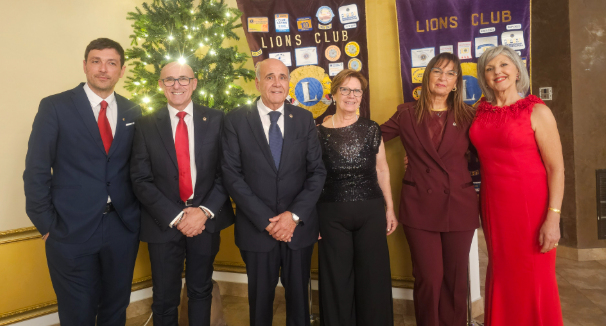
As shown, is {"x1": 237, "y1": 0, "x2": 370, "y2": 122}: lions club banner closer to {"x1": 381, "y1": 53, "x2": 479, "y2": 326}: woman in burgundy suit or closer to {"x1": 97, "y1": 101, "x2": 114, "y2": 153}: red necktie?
{"x1": 381, "y1": 53, "x2": 479, "y2": 326}: woman in burgundy suit

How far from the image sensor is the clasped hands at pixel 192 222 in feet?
6.42

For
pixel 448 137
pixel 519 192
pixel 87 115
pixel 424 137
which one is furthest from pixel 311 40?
pixel 519 192

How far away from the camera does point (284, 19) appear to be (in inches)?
115

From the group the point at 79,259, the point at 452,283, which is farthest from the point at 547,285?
the point at 79,259

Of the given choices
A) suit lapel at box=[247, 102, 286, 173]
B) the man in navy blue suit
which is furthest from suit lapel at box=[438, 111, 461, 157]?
the man in navy blue suit

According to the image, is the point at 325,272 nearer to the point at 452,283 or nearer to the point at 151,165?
the point at 452,283

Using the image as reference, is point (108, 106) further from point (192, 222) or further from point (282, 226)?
point (282, 226)

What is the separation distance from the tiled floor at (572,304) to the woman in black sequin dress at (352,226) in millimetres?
759

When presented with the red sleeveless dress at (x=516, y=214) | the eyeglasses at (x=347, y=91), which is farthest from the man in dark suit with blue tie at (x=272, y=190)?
the red sleeveless dress at (x=516, y=214)

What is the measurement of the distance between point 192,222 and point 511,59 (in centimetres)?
220

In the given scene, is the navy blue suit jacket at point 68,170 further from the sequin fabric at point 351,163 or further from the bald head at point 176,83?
the sequin fabric at point 351,163

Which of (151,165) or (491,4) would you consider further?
(491,4)

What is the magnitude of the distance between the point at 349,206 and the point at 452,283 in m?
0.84

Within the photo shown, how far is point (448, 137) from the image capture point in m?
2.07
